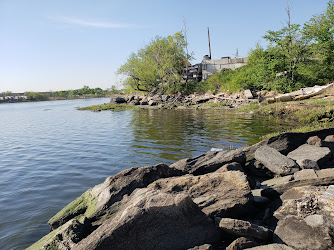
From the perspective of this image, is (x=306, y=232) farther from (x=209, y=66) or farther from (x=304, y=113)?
(x=209, y=66)

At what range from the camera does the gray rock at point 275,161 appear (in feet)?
20.9

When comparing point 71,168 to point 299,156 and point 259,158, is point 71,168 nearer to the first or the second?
point 259,158

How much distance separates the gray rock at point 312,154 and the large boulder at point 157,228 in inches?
165

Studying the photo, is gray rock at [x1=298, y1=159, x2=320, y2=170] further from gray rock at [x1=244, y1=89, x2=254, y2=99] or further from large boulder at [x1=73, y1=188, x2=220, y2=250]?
gray rock at [x1=244, y1=89, x2=254, y2=99]

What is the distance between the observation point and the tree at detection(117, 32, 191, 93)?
181 feet

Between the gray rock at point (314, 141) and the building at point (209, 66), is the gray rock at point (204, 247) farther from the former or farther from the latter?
the building at point (209, 66)

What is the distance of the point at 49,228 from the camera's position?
19.0 feet

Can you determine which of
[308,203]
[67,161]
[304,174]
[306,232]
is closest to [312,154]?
[304,174]

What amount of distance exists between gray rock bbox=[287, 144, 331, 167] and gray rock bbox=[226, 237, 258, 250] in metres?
3.98

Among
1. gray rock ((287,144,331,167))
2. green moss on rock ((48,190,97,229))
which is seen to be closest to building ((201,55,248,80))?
gray rock ((287,144,331,167))

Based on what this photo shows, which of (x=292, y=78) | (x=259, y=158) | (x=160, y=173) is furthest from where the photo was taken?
(x=292, y=78)

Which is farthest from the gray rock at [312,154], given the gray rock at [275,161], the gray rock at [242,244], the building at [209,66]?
the building at [209,66]

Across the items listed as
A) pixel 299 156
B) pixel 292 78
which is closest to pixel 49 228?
pixel 299 156

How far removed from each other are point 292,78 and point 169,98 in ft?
82.2
